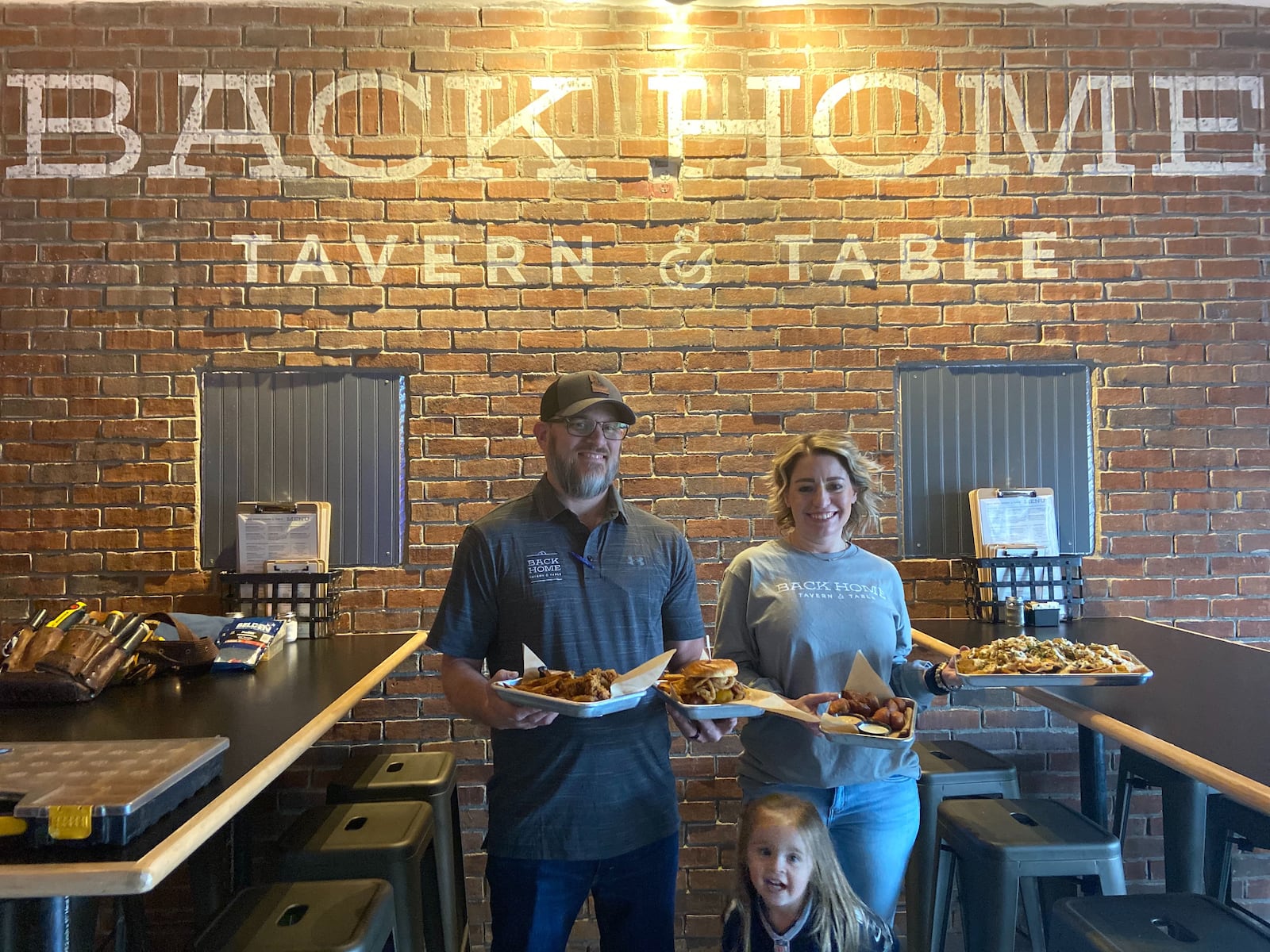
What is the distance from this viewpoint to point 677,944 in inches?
127

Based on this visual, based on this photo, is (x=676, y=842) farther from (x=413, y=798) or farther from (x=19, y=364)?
(x=19, y=364)

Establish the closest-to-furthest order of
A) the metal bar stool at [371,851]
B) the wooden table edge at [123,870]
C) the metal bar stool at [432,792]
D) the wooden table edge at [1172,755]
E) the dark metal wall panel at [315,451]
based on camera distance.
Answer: the wooden table edge at [123,870] < the wooden table edge at [1172,755] < the metal bar stool at [371,851] < the metal bar stool at [432,792] < the dark metal wall panel at [315,451]

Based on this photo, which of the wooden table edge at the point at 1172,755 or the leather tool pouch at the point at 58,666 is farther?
the leather tool pouch at the point at 58,666

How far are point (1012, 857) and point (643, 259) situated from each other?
2.33 m

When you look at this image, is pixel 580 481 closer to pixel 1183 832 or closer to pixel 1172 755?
pixel 1172 755

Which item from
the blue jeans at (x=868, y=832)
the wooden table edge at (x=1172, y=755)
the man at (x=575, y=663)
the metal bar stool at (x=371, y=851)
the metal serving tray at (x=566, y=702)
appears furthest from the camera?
the metal bar stool at (x=371, y=851)

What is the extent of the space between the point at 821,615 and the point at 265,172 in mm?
2666

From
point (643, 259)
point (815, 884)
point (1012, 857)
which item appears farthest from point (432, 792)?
point (643, 259)

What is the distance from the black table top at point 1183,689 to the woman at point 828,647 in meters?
0.45

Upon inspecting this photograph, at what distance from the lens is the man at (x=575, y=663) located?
1.88 meters

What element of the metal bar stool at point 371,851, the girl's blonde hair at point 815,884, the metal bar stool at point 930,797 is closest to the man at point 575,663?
the girl's blonde hair at point 815,884

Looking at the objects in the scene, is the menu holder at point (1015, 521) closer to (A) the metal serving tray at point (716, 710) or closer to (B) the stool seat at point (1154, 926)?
(B) the stool seat at point (1154, 926)

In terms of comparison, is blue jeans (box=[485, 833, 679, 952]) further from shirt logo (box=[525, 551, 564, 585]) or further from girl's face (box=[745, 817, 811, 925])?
shirt logo (box=[525, 551, 564, 585])

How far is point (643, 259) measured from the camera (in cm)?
334
